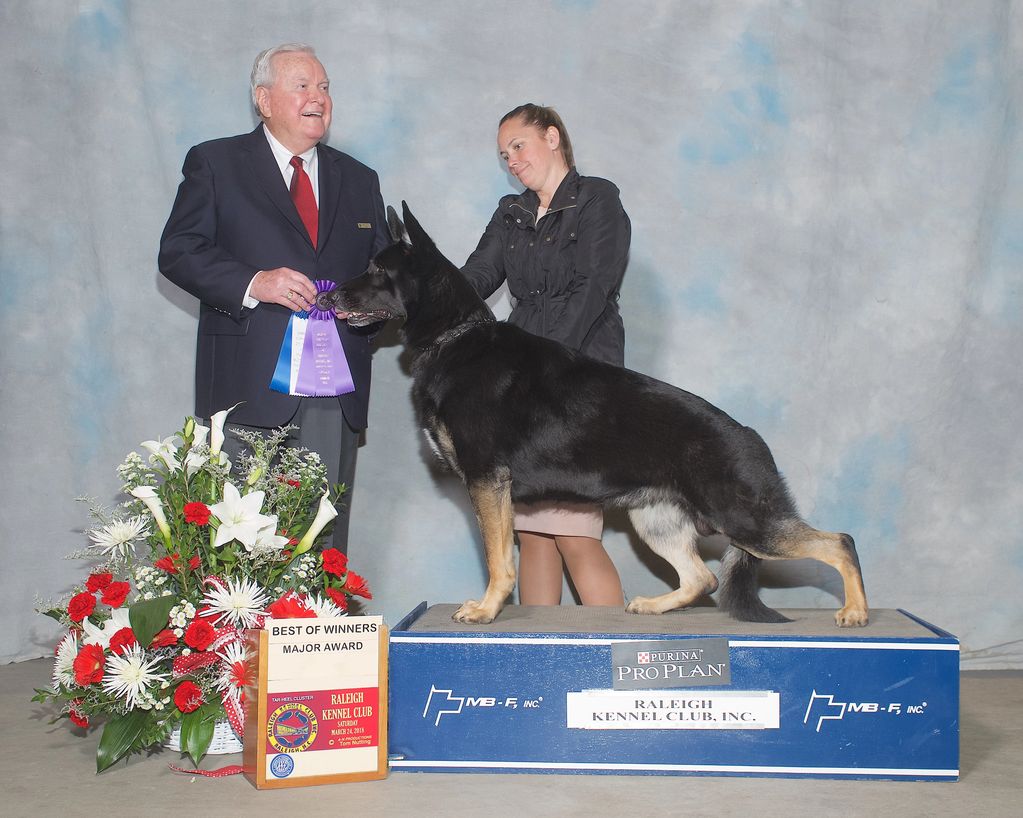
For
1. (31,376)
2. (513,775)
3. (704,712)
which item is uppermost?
(31,376)

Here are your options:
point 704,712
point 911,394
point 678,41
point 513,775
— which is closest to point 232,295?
point 513,775

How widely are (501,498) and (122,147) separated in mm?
3089

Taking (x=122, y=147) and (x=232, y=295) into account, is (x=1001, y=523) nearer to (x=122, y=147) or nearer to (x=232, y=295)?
(x=232, y=295)

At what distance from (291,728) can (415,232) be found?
Answer: 1915 millimetres

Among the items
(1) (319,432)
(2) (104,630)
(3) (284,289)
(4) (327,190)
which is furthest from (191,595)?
(4) (327,190)

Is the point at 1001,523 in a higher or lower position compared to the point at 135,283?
lower

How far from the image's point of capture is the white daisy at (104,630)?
3.18 m

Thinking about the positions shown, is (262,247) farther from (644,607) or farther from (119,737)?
(644,607)

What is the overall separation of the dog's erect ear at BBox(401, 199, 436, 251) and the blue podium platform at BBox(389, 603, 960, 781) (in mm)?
1551

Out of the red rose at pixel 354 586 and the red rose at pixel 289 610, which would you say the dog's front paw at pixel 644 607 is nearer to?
the red rose at pixel 354 586

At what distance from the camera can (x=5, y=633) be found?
4844 millimetres

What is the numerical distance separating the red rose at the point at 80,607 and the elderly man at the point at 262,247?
100cm

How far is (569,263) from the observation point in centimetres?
395

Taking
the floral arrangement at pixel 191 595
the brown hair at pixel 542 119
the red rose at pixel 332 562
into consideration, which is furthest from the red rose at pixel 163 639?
the brown hair at pixel 542 119
